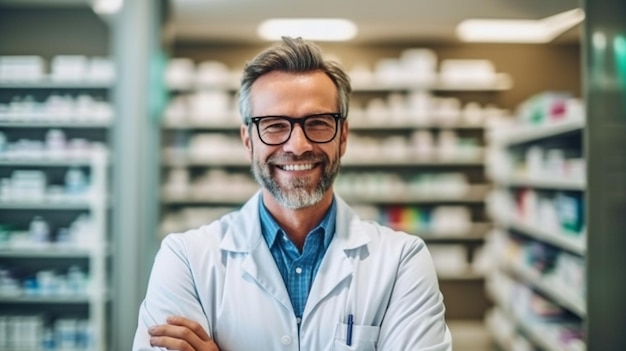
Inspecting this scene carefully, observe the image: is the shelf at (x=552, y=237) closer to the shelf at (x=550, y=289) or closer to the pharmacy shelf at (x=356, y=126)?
the shelf at (x=550, y=289)

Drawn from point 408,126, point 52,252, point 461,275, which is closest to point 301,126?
point 52,252

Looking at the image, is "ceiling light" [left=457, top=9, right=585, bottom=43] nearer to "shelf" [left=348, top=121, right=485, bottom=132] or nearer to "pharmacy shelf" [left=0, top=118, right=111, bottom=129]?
"shelf" [left=348, top=121, right=485, bottom=132]

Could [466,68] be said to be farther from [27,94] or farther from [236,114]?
[27,94]

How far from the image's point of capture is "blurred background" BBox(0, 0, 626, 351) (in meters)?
2.49

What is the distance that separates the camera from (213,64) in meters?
4.93

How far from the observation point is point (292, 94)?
4.35 feet

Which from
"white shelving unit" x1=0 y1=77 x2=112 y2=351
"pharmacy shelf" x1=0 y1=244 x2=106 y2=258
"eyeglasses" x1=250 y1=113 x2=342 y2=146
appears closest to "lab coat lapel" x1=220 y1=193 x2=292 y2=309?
"eyeglasses" x1=250 y1=113 x2=342 y2=146

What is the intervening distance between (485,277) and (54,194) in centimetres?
417

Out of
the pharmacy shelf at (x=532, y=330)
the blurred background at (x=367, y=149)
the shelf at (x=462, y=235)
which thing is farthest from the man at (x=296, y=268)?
the shelf at (x=462, y=235)

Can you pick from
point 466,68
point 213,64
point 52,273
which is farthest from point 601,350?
point 213,64

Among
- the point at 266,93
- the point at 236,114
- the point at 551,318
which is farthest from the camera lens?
the point at 236,114

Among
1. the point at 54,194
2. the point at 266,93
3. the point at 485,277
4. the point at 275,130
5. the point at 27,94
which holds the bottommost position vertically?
the point at 485,277

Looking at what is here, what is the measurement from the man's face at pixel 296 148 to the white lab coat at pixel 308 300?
18cm

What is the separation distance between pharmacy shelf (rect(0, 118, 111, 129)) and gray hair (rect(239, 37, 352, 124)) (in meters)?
1.67
